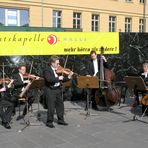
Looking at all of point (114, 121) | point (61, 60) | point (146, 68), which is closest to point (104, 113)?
point (114, 121)

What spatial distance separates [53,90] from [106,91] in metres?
1.89

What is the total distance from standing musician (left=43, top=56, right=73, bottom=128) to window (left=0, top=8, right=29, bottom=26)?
25.1m

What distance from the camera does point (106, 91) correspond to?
9.98 m

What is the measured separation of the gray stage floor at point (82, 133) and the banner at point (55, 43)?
1923mm

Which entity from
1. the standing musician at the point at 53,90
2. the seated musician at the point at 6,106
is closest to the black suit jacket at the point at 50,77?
the standing musician at the point at 53,90

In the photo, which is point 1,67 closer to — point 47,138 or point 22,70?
point 22,70

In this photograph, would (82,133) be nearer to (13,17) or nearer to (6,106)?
(6,106)

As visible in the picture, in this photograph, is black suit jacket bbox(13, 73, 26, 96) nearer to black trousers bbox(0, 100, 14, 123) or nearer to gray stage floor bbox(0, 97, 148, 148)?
black trousers bbox(0, 100, 14, 123)

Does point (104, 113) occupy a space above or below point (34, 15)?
below

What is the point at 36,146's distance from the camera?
7082 mm

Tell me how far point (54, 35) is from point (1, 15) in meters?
22.9

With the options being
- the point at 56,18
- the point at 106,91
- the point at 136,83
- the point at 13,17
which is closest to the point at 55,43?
the point at 106,91

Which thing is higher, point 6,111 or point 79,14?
point 79,14

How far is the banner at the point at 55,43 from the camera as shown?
35.0 feet
